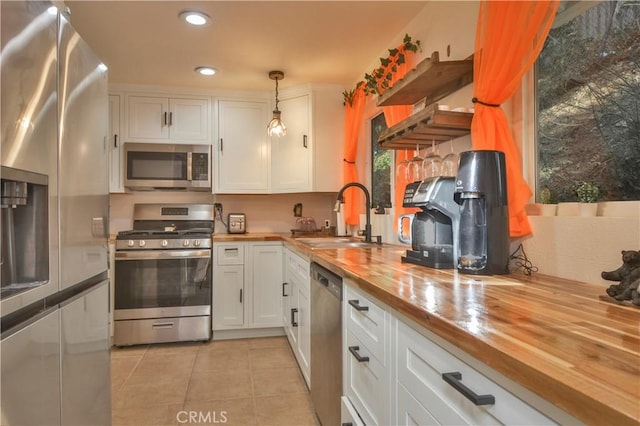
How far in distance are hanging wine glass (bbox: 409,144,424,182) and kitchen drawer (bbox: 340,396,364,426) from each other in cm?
120

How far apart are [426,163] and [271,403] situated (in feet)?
5.37

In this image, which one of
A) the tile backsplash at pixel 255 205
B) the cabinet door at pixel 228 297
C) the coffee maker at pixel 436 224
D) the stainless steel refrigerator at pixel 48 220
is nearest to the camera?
the stainless steel refrigerator at pixel 48 220

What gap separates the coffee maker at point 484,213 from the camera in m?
1.30

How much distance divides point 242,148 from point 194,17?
1.51 metres

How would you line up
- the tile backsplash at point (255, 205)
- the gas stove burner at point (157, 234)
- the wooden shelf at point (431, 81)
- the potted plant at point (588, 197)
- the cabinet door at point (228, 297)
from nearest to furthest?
the potted plant at point (588, 197), the wooden shelf at point (431, 81), the gas stove burner at point (157, 234), the cabinet door at point (228, 297), the tile backsplash at point (255, 205)

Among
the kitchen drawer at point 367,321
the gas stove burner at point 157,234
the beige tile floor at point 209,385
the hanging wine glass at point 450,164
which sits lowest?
the beige tile floor at point 209,385

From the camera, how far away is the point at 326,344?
1814 millimetres

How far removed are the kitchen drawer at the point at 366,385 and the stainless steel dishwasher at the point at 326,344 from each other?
4.9 inches

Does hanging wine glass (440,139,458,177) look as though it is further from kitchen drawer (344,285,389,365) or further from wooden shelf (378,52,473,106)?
kitchen drawer (344,285,389,365)

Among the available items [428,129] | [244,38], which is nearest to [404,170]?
[428,129]

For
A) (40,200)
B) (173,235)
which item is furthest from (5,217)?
(173,235)

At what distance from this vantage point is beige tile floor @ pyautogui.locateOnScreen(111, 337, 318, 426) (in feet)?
6.98

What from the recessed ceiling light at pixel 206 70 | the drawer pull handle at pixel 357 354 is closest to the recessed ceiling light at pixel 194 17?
the recessed ceiling light at pixel 206 70

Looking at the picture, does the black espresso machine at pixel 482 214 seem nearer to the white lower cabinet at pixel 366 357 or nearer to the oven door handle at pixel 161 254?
the white lower cabinet at pixel 366 357
